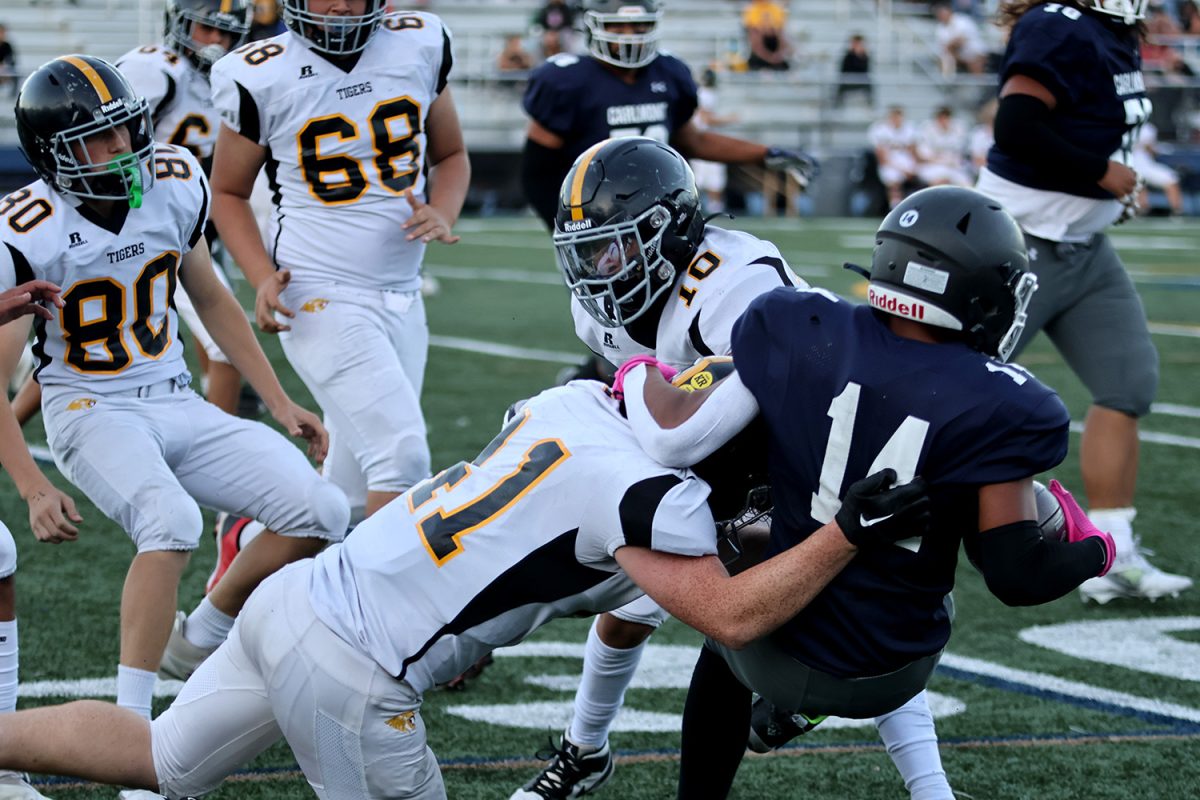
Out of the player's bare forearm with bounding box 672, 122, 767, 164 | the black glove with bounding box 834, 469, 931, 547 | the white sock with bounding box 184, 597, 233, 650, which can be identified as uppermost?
the black glove with bounding box 834, 469, 931, 547

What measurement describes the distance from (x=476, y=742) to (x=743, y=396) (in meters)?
1.51

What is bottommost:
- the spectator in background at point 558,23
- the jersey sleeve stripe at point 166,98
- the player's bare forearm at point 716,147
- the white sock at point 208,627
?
the spectator in background at point 558,23

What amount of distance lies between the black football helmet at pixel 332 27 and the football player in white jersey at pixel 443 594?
200 cm

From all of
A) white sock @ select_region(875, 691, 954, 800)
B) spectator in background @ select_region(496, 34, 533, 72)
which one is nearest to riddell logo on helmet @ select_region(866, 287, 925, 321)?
white sock @ select_region(875, 691, 954, 800)

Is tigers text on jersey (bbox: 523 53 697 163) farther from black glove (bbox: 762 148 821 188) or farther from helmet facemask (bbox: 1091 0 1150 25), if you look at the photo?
helmet facemask (bbox: 1091 0 1150 25)

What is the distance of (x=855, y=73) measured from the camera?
22.1 meters

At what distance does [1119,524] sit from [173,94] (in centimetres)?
355

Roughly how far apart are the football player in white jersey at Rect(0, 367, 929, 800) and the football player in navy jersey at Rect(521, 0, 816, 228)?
389cm

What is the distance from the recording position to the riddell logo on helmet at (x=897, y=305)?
8.52 ft

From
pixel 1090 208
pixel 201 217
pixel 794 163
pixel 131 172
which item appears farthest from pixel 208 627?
pixel 1090 208

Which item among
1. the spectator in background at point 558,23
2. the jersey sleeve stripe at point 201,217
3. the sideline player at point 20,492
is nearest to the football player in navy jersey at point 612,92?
the jersey sleeve stripe at point 201,217

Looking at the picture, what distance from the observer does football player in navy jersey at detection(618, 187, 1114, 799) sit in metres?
2.52

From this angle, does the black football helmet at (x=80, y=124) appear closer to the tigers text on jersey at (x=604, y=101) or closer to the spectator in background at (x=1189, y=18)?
the tigers text on jersey at (x=604, y=101)

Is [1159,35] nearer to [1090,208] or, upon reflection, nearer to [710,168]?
[710,168]
